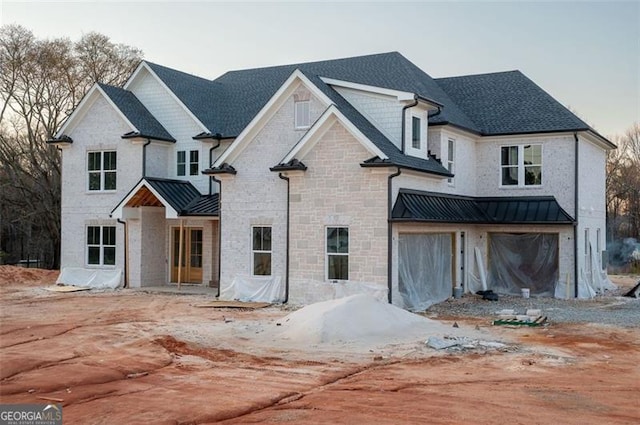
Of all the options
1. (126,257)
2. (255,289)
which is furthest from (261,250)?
(126,257)

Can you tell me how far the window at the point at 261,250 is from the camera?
910 inches

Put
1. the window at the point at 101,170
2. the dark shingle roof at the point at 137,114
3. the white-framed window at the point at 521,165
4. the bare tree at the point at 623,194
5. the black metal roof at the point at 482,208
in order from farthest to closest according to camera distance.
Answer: the bare tree at the point at 623,194 < the window at the point at 101,170 < the dark shingle roof at the point at 137,114 < the white-framed window at the point at 521,165 < the black metal roof at the point at 482,208

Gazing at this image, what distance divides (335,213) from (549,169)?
9756 mm

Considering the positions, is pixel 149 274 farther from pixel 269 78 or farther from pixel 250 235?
pixel 269 78

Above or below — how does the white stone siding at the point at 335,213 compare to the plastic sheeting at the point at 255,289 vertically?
above

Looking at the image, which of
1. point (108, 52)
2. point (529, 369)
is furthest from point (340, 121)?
point (108, 52)

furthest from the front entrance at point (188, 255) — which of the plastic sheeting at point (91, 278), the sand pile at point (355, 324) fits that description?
the sand pile at point (355, 324)

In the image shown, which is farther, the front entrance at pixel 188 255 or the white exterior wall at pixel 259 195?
the front entrance at pixel 188 255

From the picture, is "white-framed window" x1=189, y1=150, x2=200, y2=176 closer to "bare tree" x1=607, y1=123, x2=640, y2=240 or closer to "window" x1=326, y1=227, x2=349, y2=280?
"window" x1=326, y1=227, x2=349, y2=280

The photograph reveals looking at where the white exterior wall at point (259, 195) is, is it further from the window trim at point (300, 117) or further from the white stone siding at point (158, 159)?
the white stone siding at point (158, 159)

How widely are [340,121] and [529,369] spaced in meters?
10.8

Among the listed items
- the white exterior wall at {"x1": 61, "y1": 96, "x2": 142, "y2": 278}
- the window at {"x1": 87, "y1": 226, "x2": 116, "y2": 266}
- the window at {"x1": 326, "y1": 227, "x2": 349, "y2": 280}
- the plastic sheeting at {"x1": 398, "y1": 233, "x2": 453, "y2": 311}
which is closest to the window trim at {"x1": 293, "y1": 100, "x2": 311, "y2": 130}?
the window at {"x1": 326, "y1": 227, "x2": 349, "y2": 280}

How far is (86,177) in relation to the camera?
2930 cm

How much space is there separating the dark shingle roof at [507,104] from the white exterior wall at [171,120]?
11.5m
